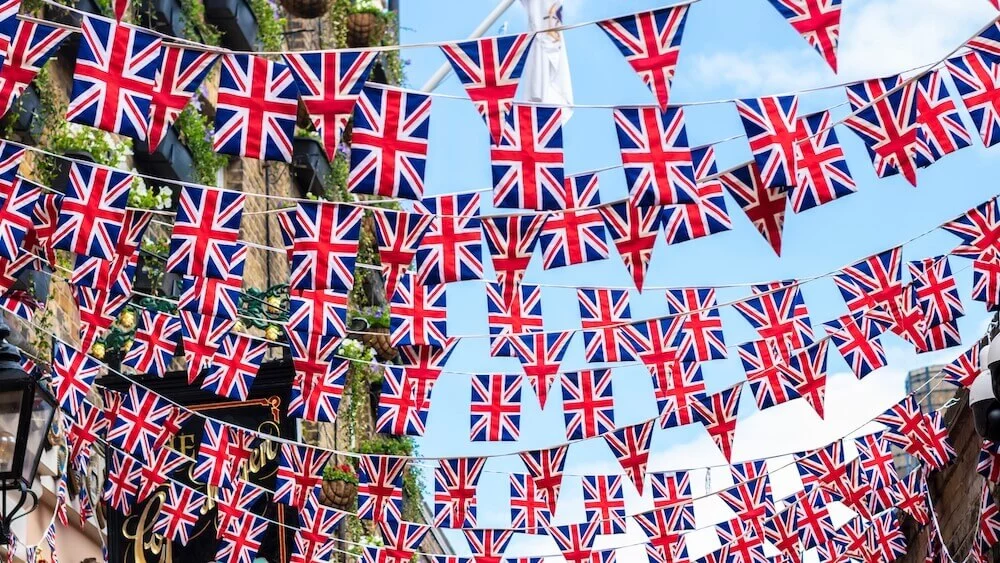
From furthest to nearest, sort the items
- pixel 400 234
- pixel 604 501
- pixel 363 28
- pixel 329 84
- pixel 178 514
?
pixel 363 28 < pixel 604 501 < pixel 178 514 < pixel 400 234 < pixel 329 84

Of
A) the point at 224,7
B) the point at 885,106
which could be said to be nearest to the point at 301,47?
the point at 224,7

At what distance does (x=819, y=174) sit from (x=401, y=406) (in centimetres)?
446

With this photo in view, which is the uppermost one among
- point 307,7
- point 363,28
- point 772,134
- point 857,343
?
point 363,28

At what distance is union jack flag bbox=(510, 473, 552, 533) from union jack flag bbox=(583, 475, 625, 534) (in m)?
0.41

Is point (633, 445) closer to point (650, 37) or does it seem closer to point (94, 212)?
point (94, 212)

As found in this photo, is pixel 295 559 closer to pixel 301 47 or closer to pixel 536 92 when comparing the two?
pixel 536 92

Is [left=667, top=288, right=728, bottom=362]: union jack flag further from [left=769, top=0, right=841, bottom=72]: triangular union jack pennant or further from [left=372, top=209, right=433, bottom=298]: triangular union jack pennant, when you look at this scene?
[left=769, top=0, right=841, bottom=72]: triangular union jack pennant

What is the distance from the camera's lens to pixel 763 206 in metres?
9.91

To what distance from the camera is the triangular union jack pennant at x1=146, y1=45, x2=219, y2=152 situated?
28.5 feet

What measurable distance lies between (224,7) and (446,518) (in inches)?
308

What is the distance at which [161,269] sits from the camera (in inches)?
611

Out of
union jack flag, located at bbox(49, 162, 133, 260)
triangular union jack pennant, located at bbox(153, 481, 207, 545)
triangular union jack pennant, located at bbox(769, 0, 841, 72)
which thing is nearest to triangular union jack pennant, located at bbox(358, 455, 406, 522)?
triangular union jack pennant, located at bbox(153, 481, 207, 545)

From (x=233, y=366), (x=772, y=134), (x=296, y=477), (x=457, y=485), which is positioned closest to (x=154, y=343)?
(x=233, y=366)

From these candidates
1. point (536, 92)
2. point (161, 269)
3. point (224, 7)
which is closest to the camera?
point (161, 269)
